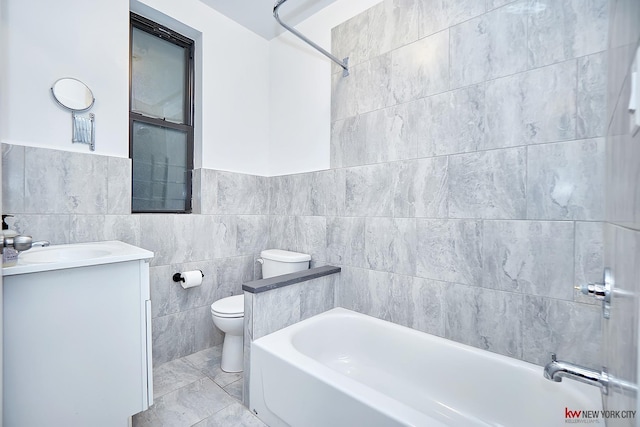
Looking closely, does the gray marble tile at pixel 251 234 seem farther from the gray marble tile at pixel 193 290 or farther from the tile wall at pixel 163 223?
the gray marble tile at pixel 193 290

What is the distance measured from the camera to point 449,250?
1529 millimetres

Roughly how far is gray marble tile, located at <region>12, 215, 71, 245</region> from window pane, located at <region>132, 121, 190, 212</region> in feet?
1.45

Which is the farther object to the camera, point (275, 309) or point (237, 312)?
point (237, 312)

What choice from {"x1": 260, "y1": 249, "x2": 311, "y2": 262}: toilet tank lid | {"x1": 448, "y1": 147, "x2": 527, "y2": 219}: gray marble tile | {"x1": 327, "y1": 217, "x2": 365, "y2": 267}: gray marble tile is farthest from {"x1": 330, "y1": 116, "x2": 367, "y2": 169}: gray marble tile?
{"x1": 260, "y1": 249, "x2": 311, "y2": 262}: toilet tank lid

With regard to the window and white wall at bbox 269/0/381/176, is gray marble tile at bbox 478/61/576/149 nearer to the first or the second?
white wall at bbox 269/0/381/176

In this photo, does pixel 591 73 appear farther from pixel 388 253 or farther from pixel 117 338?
pixel 117 338

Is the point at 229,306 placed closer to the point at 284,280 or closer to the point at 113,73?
the point at 284,280

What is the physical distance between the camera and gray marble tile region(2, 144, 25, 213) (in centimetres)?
141

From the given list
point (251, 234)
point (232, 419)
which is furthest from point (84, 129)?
point (232, 419)

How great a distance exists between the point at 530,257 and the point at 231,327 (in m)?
1.76

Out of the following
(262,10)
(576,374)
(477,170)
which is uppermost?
(262,10)

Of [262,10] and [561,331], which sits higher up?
[262,10]

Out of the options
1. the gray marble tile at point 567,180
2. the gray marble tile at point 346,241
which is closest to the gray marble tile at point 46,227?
the gray marble tile at point 346,241

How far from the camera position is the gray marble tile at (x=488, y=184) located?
1325mm
